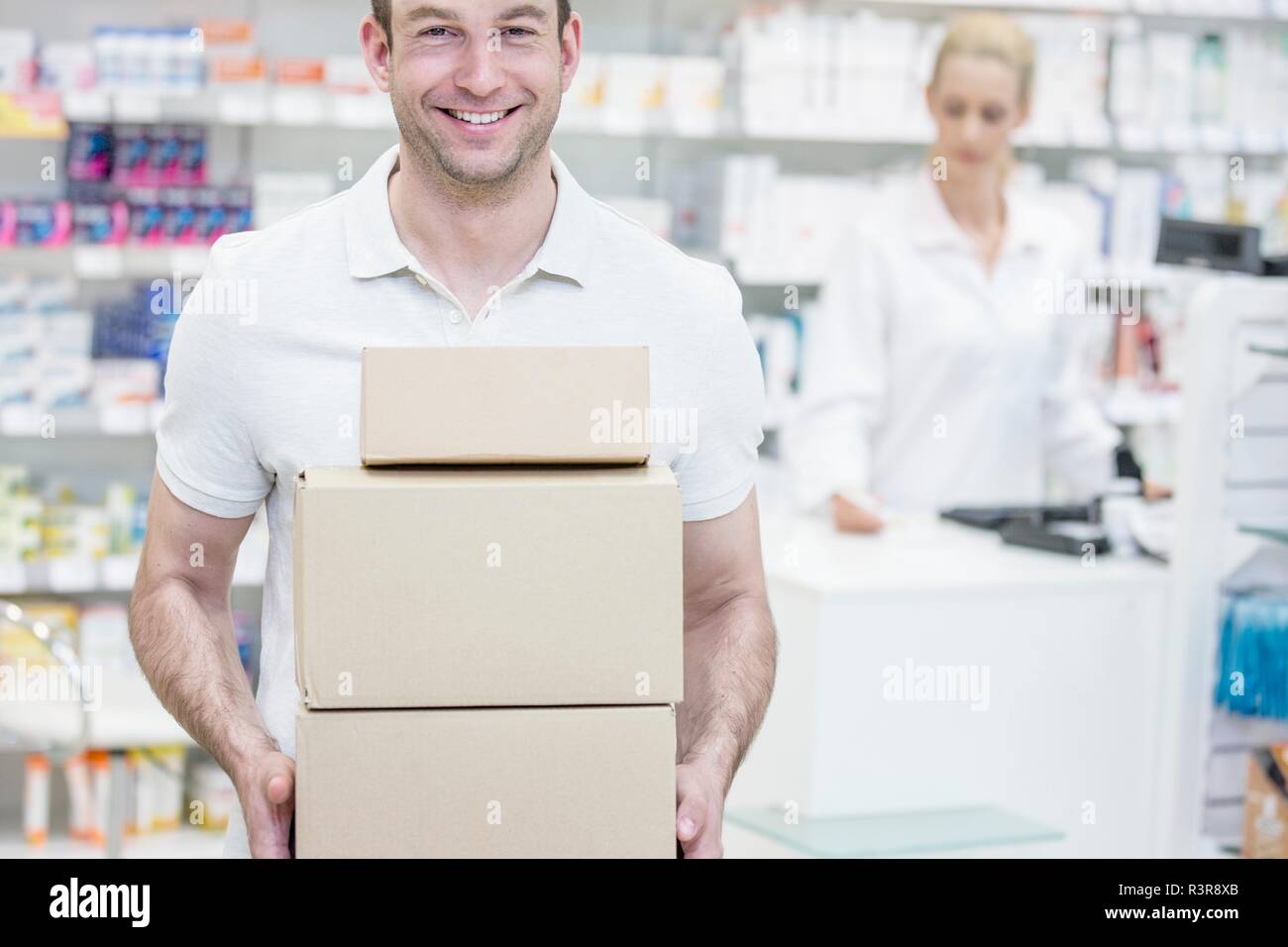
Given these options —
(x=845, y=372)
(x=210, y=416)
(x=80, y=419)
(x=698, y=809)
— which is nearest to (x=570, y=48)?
(x=210, y=416)

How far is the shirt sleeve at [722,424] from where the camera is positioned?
5.21ft

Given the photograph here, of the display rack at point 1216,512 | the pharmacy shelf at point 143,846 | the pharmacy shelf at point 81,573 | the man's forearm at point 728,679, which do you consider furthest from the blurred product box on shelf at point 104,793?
the man's forearm at point 728,679

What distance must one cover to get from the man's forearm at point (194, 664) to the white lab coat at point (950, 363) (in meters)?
1.81

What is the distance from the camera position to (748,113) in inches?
160

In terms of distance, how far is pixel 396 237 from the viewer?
5.07ft

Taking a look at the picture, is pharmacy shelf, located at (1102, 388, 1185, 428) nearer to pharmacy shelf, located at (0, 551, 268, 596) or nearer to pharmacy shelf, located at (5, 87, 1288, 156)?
pharmacy shelf, located at (5, 87, 1288, 156)

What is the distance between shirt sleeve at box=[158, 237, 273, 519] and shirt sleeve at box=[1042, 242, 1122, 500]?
2133mm

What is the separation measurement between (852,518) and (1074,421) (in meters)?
0.66

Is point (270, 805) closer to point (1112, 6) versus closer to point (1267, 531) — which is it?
point (1267, 531)

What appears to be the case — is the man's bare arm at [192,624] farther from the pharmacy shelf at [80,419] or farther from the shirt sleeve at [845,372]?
the pharmacy shelf at [80,419]
